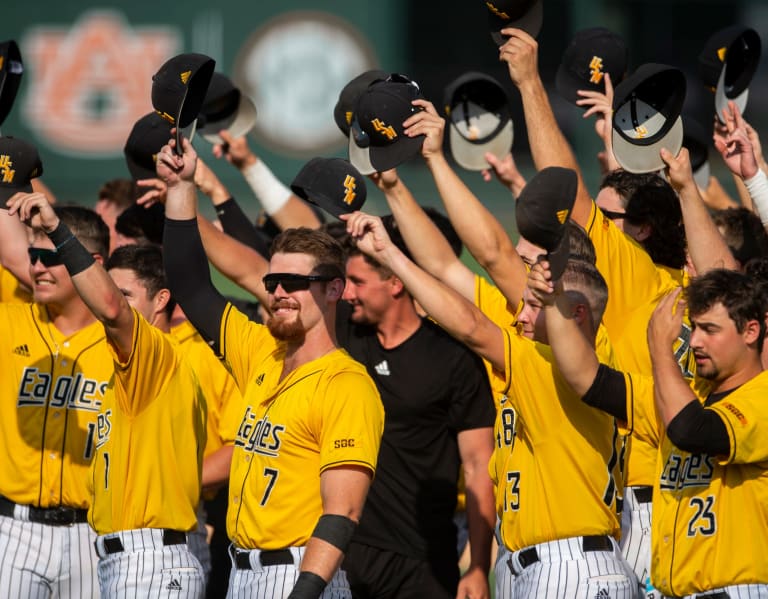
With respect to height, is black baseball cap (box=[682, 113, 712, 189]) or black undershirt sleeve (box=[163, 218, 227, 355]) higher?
black baseball cap (box=[682, 113, 712, 189])

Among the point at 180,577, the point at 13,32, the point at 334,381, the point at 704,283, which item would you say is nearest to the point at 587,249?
the point at 704,283

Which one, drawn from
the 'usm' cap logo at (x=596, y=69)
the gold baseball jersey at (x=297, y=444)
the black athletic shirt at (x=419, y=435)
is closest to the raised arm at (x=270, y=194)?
the black athletic shirt at (x=419, y=435)

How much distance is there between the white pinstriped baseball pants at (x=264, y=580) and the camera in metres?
4.89

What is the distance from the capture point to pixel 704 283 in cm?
466

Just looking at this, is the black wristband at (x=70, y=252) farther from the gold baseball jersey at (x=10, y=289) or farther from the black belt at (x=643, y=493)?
the black belt at (x=643, y=493)

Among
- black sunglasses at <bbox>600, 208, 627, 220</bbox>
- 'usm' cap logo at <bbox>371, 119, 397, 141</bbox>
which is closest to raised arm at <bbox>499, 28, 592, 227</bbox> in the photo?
black sunglasses at <bbox>600, 208, 627, 220</bbox>

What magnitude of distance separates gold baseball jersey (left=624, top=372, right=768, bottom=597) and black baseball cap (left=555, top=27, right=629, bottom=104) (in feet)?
6.30

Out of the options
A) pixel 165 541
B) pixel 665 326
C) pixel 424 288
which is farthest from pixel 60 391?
pixel 665 326

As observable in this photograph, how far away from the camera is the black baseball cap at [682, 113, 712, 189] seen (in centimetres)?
667

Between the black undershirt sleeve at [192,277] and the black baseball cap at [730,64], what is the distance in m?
2.36

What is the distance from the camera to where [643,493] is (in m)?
5.76

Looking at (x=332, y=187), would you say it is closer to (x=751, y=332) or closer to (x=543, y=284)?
(x=543, y=284)

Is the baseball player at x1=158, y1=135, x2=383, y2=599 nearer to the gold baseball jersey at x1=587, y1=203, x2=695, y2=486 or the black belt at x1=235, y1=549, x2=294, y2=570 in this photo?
the black belt at x1=235, y1=549, x2=294, y2=570

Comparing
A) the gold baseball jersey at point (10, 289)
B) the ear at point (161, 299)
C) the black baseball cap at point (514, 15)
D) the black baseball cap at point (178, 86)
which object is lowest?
the gold baseball jersey at point (10, 289)
